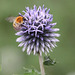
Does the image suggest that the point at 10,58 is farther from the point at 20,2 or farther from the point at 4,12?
the point at 20,2

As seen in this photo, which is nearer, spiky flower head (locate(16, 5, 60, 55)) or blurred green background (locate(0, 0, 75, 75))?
spiky flower head (locate(16, 5, 60, 55))

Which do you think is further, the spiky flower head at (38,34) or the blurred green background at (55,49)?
the blurred green background at (55,49)

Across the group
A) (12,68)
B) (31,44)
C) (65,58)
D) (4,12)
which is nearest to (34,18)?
(31,44)

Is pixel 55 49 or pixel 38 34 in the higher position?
pixel 55 49

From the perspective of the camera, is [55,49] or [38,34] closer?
[38,34]
